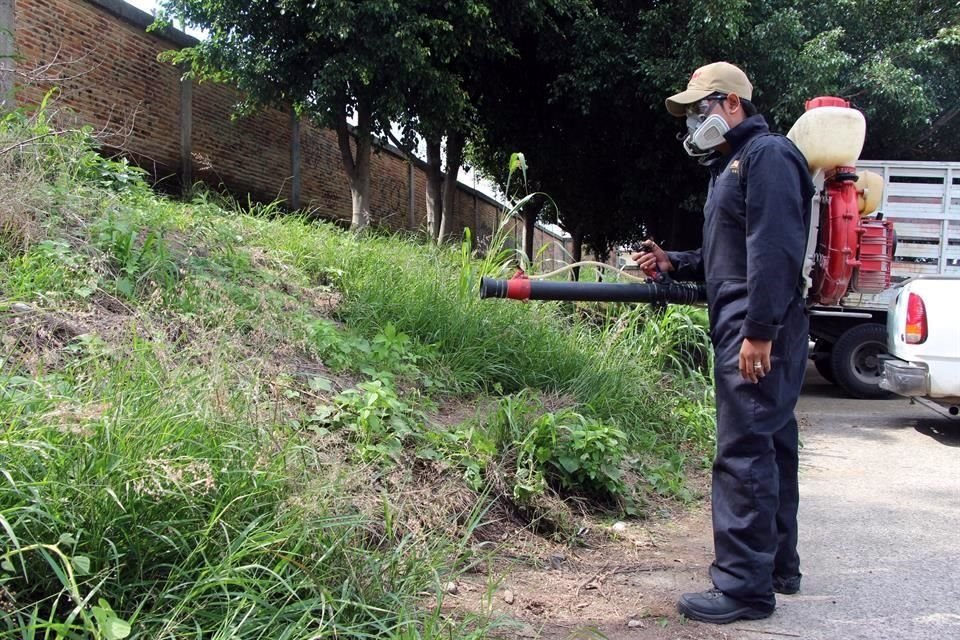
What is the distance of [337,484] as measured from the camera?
238 cm

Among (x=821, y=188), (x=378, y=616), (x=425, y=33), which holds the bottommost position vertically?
(x=378, y=616)

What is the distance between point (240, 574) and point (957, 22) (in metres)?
→ 13.3

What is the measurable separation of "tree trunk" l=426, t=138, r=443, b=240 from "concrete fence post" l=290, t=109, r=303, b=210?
2125 mm

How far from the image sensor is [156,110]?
863 centimetres

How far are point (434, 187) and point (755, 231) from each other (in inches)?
407

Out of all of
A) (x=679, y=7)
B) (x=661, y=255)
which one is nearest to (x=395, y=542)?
(x=661, y=255)

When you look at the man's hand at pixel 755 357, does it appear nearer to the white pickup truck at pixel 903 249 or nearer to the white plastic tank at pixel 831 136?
the white plastic tank at pixel 831 136

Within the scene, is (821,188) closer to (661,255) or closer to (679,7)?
(661,255)

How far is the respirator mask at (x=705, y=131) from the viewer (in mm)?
2756

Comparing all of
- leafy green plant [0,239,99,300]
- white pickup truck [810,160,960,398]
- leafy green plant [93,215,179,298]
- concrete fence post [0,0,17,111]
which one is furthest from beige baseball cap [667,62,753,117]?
white pickup truck [810,160,960,398]

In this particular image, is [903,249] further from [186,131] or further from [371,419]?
[186,131]

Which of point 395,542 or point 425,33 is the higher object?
point 425,33

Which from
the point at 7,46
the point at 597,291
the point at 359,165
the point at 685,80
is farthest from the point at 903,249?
the point at 7,46

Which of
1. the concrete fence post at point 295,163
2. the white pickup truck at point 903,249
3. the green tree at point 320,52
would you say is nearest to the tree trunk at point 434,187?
the concrete fence post at point 295,163
